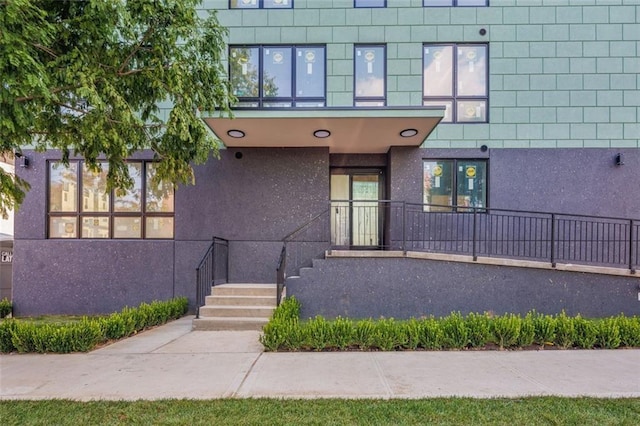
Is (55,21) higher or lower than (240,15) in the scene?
lower

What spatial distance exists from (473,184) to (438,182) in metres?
0.86

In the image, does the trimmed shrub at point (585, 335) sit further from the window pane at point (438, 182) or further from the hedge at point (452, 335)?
the window pane at point (438, 182)

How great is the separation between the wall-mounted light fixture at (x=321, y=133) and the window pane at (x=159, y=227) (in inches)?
170

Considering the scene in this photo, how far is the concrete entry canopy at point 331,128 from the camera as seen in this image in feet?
23.9

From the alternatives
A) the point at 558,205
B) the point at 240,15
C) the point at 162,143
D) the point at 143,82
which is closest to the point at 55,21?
the point at 143,82

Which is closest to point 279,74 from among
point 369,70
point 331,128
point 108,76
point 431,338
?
point 369,70

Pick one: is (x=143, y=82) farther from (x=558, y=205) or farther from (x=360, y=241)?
(x=558, y=205)

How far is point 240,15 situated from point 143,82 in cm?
521

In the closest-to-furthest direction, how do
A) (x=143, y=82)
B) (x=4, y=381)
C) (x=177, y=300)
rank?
(x=4, y=381) → (x=143, y=82) → (x=177, y=300)

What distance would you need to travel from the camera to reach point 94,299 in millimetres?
9227

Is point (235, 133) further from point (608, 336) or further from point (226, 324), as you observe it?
point (608, 336)

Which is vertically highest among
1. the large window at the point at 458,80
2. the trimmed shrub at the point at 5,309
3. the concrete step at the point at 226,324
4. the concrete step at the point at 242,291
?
the large window at the point at 458,80

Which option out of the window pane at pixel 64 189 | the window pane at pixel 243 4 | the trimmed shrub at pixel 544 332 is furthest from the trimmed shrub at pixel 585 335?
the window pane at pixel 64 189

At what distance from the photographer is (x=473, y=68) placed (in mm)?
9375
